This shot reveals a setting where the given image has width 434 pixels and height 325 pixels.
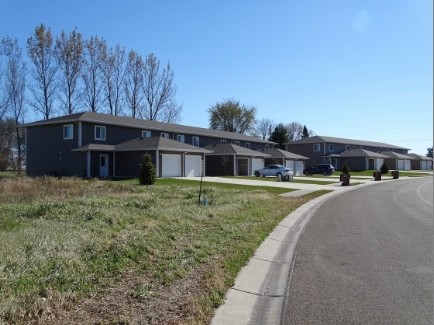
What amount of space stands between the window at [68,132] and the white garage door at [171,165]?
9.09 metres

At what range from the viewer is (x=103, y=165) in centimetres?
4209

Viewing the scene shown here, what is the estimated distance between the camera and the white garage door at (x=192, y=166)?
44.6 meters

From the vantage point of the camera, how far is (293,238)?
38.8 ft

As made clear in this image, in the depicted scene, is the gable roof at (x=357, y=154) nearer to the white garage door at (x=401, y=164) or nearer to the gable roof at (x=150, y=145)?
the white garage door at (x=401, y=164)

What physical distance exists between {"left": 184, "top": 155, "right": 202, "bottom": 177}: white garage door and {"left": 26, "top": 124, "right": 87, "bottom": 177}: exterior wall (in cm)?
996

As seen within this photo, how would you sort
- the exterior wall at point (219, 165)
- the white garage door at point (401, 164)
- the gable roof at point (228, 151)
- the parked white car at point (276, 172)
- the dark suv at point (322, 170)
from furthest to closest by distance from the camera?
1. the white garage door at point (401, 164)
2. the dark suv at point (322, 170)
3. the exterior wall at point (219, 165)
4. the gable roof at point (228, 151)
5. the parked white car at point (276, 172)

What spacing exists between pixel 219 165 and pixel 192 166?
26.5 ft

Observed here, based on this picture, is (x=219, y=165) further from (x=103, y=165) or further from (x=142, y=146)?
(x=103, y=165)

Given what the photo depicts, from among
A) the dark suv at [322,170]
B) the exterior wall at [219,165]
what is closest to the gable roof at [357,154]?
the dark suv at [322,170]

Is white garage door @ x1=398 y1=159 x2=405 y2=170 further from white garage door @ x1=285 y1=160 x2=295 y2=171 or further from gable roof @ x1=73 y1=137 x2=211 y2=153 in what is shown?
gable roof @ x1=73 y1=137 x2=211 y2=153

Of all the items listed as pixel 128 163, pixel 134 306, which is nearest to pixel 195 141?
pixel 128 163

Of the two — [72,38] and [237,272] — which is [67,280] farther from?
[72,38]

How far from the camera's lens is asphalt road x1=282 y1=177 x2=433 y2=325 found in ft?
18.2

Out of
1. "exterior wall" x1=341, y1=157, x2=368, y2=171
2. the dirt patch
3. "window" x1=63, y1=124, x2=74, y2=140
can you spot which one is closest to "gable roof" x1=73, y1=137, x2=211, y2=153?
"window" x1=63, y1=124, x2=74, y2=140
